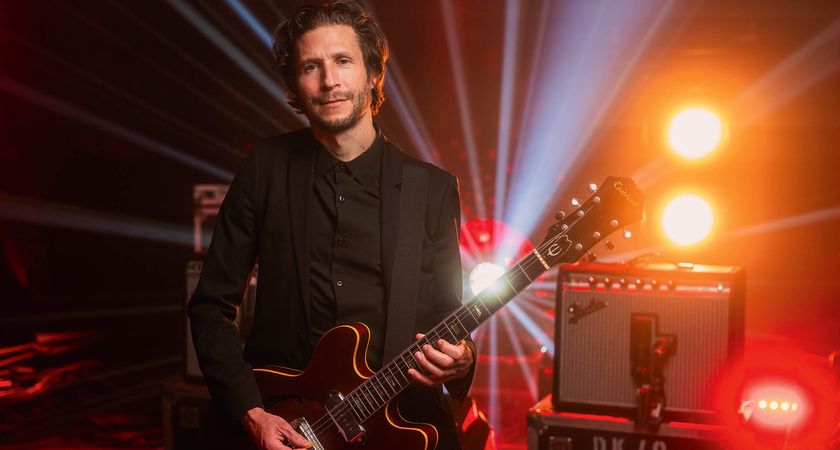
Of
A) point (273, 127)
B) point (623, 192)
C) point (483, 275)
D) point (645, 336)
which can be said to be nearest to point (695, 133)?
point (483, 275)

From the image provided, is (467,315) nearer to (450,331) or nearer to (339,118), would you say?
(450,331)

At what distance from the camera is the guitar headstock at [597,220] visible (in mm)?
2029

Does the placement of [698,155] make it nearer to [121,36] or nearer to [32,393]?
[121,36]

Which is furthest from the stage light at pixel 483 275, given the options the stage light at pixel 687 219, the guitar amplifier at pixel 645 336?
the guitar amplifier at pixel 645 336

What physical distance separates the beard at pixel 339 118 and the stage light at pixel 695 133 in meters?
2.53

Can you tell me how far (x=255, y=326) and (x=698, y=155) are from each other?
2.81 meters

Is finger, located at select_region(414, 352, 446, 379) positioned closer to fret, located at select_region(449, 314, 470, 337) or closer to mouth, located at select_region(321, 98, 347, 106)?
fret, located at select_region(449, 314, 470, 337)

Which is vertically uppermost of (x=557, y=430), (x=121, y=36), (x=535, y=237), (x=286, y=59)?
(x=121, y=36)

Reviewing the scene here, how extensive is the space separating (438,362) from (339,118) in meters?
0.68

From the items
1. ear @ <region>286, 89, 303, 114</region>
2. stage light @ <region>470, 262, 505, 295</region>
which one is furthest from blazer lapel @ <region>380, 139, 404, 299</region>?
stage light @ <region>470, 262, 505, 295</region>

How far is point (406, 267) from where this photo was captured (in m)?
2.06

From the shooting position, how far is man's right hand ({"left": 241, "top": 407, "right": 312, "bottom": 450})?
6.19 feet

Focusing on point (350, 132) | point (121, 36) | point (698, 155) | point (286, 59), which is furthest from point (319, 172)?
point (121, 36)

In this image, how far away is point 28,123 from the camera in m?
5.69
